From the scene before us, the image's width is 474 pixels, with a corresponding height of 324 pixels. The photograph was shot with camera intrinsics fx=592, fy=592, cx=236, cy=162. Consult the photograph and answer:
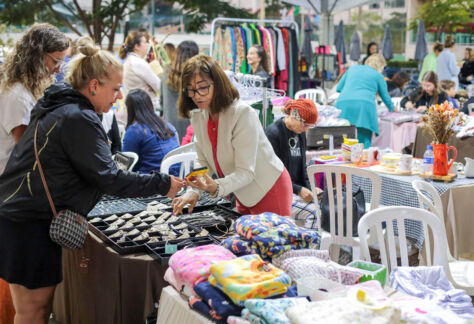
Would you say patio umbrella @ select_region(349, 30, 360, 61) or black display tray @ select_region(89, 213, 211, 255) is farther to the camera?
patio umbrella @ select_region(349, 30, 360, 61)

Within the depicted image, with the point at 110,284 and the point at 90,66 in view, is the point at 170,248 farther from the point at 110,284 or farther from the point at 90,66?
the point at 90,66

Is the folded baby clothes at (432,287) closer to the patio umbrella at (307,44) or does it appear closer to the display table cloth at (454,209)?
the display table cloth at (454,209)

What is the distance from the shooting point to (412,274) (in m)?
2.07

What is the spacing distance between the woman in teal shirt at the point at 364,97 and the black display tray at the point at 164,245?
443 cm

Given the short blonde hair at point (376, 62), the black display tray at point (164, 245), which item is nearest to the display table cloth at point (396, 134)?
the short blonde hair at point (376, 62)

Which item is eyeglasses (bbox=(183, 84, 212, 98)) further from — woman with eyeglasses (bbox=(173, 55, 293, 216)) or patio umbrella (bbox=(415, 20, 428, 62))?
patio umbrella (bbox=(415, 20, 428, 62))

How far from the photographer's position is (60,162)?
2355 mm

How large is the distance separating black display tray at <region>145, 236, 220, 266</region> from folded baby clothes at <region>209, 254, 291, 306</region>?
1.98ft

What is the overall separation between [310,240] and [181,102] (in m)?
1.12

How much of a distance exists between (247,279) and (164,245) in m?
0.86

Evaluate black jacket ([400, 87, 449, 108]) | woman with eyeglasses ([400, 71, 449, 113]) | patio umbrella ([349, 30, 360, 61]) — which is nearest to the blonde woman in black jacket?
woman with eyeglasses ([400, 71, 449, 113])

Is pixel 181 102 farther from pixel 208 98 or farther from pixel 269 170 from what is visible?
pixel 269 170

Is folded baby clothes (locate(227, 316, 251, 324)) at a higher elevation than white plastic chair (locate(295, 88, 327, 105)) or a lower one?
lower

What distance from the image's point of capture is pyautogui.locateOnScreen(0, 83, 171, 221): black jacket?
233 cm
